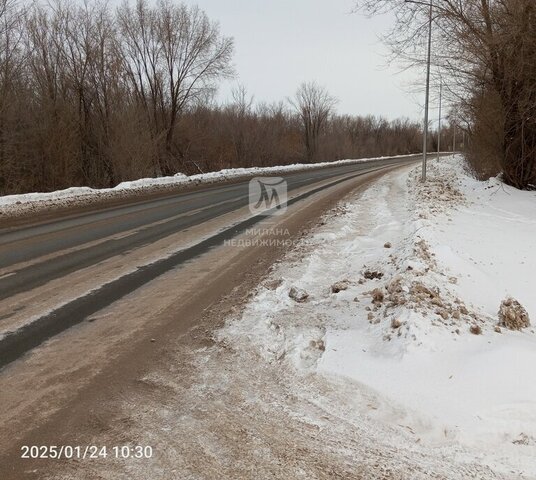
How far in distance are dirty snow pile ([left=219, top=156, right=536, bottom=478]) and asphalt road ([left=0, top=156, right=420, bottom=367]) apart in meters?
Answer: 1.85

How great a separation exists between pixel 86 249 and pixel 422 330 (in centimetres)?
638

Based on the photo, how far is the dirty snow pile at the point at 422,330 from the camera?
3106 millimetres

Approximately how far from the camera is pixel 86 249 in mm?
8227

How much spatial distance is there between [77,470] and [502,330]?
13.3ft

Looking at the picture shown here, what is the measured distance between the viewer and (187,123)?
3678 centimetres

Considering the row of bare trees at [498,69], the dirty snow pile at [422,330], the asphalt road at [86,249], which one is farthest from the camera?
the row of bare trees at [498,69]

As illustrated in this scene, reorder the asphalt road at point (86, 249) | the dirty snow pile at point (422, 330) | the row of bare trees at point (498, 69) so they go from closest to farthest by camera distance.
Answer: the dirty snow pile at point (422, 330)
the asphalt road at point (86, 249)
the row of bare trees at point (498, 69)

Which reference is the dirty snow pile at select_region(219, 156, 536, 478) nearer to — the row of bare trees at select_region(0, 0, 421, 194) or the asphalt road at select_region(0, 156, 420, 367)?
the asphalt road at select_region(0, 156, 420, 367)

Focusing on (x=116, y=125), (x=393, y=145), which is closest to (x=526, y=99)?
(x=116, y=125)

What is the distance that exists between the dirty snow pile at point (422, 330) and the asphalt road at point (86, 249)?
6.08 ft

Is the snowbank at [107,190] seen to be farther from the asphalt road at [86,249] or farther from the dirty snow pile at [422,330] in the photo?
the dirty snow pile at [422,330]

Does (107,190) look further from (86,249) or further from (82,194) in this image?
(86,249)

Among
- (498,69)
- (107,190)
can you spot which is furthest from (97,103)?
(498,69)

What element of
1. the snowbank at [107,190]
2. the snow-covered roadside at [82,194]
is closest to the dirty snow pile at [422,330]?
the snow-covered roadside at [82,194]
